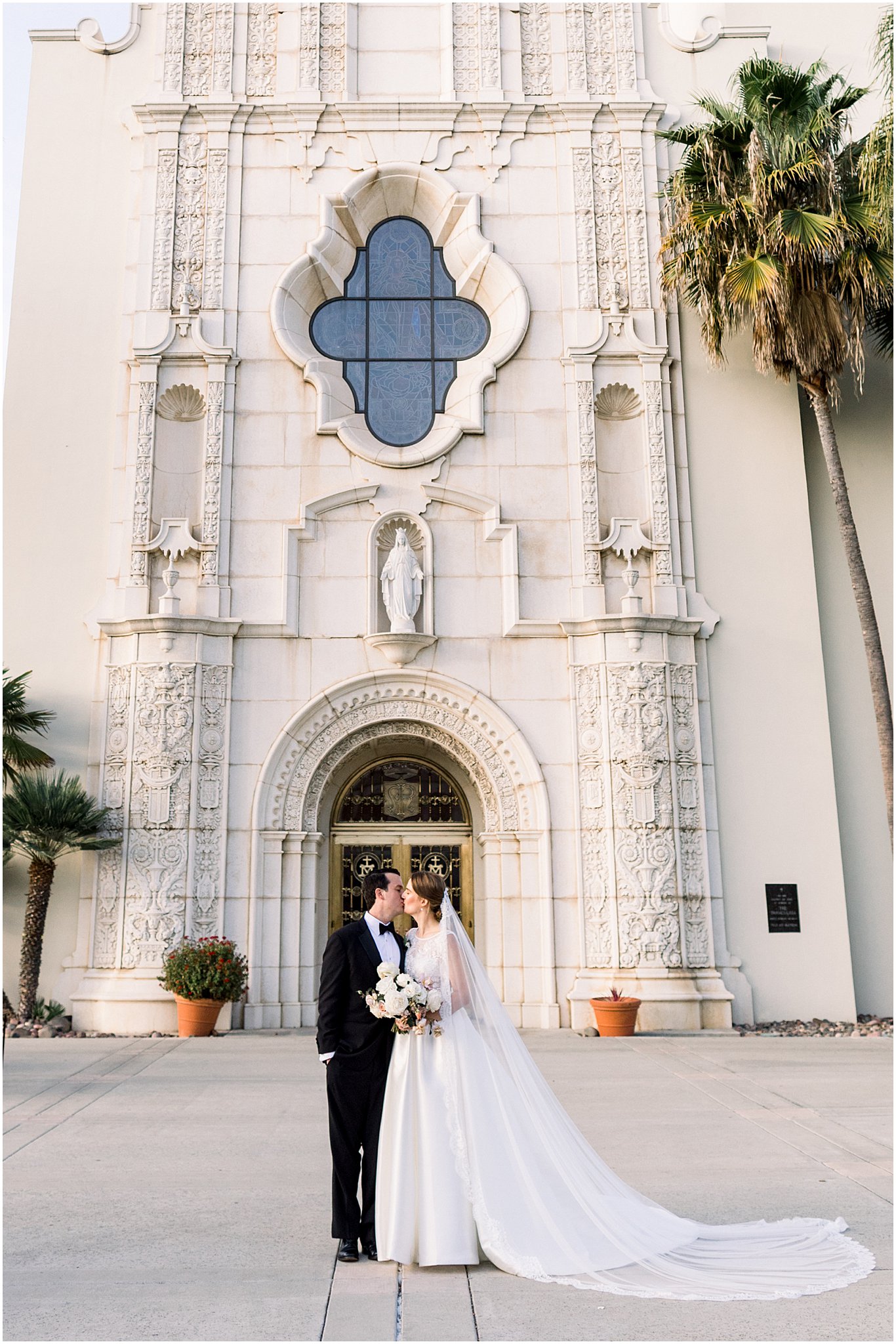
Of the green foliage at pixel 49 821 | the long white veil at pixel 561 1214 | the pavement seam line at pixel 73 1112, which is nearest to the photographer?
the long white veil at pixel 561 1214

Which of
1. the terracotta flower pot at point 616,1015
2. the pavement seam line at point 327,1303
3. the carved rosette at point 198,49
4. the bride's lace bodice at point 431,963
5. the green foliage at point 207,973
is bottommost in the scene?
the pavement seam line at point 327,1303

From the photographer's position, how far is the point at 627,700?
15.7 meters

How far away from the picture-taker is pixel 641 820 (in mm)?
15391

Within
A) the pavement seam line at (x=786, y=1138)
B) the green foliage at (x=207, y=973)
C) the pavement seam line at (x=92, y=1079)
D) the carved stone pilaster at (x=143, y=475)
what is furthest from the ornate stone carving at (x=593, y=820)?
the carved stone pilaster at (x=143, y=475)

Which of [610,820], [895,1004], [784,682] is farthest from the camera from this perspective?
[784,682]

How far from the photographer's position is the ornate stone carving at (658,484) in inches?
650

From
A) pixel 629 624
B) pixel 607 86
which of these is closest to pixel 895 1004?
pixel 629 624

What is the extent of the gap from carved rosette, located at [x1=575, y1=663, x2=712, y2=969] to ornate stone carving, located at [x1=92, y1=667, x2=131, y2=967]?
20.8ft

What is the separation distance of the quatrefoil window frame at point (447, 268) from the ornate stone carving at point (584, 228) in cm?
100

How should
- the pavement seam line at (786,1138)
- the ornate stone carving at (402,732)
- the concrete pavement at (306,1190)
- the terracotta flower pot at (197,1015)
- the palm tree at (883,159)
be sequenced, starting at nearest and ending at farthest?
the concrete pavement at (306,1190)
the pavement seam line at (786,1138)
the palm tree at (883,159)
the terracotta flower pot at (197,1015)
the ornate stone carving at (402,732)

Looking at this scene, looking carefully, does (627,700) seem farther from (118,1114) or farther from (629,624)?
(118,1114)

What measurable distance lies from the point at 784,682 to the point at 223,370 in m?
9.57

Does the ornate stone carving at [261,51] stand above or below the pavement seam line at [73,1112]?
above

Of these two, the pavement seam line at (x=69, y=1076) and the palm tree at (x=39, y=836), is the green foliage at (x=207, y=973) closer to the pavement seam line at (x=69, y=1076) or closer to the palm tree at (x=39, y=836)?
the pavement seam line at (x=69, y=1076)
